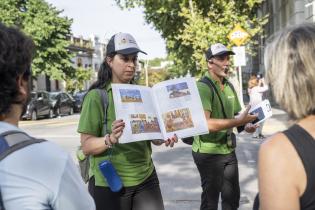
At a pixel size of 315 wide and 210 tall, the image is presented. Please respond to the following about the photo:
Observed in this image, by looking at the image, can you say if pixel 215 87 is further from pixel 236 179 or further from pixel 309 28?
pixel 309 28

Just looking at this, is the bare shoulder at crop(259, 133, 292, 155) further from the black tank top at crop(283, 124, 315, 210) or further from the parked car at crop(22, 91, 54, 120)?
the parked car at crop(22, 91, 54, 120)

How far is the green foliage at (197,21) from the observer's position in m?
23.0

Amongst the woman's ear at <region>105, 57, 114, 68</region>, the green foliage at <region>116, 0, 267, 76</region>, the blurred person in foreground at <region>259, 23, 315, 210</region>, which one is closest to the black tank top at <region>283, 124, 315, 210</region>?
the blurred person in foreground at <region>259, 23, 315, 210</region>

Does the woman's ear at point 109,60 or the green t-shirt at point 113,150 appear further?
the woman's ear at point 109,60

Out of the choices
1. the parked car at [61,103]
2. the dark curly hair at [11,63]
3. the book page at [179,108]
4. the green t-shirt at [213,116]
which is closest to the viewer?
the dark curly hair at [11,63]

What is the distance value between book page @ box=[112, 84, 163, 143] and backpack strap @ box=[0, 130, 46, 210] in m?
1.63

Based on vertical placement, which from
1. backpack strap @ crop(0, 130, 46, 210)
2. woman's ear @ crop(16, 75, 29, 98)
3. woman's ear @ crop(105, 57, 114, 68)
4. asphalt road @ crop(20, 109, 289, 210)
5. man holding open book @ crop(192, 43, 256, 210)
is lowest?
asphalt road @ crop(20, 109, 289, 210)

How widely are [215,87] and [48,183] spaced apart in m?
3.03

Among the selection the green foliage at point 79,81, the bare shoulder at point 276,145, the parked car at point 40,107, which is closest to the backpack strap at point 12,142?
the bare shoulder at point 276,145

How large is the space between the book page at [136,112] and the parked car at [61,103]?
89.3 ft

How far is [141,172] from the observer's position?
347 centimetres

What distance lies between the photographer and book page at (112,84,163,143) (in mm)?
3231

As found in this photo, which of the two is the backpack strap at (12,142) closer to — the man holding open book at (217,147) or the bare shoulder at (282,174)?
the bare shoulder at (282,174)

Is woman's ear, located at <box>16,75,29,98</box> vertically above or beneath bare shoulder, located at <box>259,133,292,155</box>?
above
